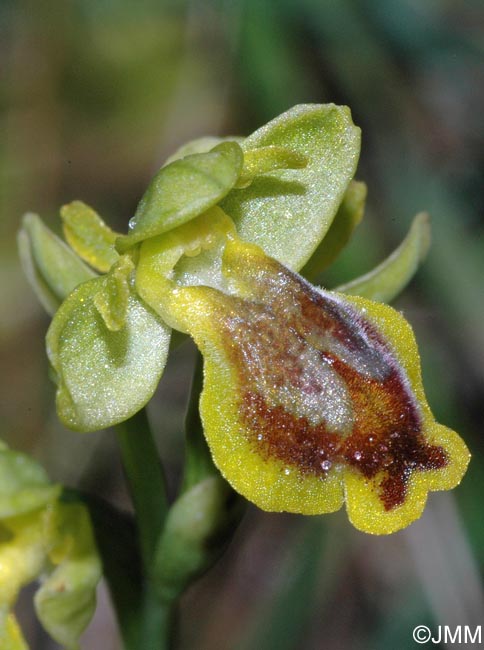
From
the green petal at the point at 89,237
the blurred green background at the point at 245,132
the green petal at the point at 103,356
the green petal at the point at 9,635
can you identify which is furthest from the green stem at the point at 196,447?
the blurred green background at the point at 245,132

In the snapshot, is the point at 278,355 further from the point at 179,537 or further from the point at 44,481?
the point at 44,481

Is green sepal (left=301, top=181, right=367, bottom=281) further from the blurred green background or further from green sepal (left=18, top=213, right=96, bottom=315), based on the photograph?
the blurred green background

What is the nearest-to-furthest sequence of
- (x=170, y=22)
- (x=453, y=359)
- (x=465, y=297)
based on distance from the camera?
(x=465, y=297) → (x=453, y=359) → (x=170, y=22)

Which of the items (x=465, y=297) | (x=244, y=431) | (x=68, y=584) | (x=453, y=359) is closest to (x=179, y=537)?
(x=68, y=584)

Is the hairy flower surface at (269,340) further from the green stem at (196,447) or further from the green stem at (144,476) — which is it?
the green stem at (144,476)

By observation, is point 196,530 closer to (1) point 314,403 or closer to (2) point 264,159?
(1) point 314,403

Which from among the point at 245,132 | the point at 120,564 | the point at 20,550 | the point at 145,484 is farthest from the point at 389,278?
the point at 245,132
